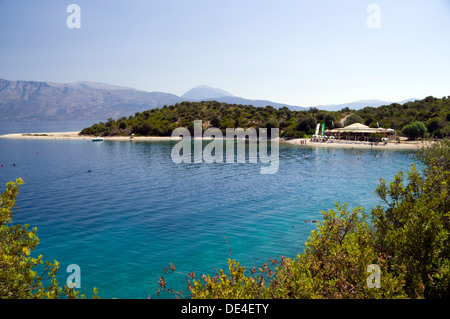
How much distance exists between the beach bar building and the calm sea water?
3898 cm

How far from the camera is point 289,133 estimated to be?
113000 mm

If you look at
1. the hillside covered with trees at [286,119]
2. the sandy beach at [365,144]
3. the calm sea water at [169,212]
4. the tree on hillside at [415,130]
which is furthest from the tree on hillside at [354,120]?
the calm sea water at [169,212]

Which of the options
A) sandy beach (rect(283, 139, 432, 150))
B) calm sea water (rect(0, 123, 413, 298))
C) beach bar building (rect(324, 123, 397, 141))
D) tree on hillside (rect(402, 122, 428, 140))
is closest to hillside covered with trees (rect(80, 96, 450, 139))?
tree on hillside (rect(402, 122, 428, 140))

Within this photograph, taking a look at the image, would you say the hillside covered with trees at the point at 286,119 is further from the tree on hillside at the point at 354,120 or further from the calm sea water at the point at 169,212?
the calm sea water at the point at 169,212

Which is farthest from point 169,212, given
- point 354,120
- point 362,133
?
point 354,120

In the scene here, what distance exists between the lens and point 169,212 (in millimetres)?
28875

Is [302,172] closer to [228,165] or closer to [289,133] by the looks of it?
[228,165]

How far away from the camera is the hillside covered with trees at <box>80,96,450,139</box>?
99.5m

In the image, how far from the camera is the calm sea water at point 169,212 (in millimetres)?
18375

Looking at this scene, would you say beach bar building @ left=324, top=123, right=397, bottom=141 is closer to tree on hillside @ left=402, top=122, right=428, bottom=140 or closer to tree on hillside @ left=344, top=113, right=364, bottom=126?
tree on hillside @ left=402, top=122, right=428, bottom=140

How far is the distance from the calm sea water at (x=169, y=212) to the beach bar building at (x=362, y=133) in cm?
3898

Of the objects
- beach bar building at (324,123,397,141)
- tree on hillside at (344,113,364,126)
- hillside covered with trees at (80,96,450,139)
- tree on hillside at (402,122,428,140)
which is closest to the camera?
tree on hillside at (402,122,428,140)
